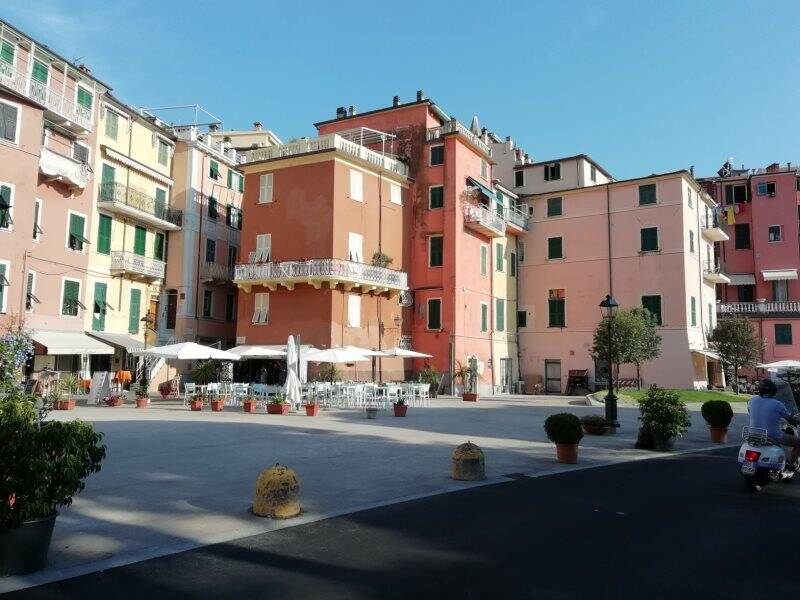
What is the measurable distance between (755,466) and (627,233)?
1234 inches

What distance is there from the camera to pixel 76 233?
94.0 feet

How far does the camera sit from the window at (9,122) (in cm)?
2428

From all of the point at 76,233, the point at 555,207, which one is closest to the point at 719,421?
the point at 555,207

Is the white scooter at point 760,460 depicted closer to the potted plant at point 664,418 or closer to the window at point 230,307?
the potted plant at point 664,418

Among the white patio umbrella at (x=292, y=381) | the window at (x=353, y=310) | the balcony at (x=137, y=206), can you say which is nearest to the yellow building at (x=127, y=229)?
the balcony at (x=137, y=206)

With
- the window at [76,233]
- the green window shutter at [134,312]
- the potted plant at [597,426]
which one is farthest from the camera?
the green window shutter at [134,312]

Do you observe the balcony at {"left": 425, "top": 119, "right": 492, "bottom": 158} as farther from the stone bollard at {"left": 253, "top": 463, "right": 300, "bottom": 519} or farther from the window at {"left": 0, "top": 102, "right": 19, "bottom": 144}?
the stone bollard at {"left": 253, "top": 463, "right": 300, "bottom": 519}

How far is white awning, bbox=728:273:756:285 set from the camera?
146ft

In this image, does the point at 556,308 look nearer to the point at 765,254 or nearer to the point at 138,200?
the point at 765,254

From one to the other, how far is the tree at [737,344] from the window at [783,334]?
495 cm

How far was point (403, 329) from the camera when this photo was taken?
34.0 m

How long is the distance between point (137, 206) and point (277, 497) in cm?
2766

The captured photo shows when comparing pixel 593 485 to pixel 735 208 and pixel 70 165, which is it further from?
pixel 735 208

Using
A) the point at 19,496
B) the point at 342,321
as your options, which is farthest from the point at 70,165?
the point at 19,496
